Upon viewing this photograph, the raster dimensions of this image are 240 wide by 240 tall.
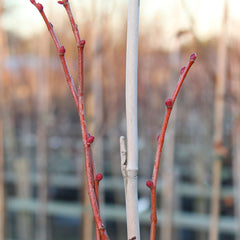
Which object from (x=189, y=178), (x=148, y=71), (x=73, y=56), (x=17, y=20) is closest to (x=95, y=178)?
(x=73, y=56)

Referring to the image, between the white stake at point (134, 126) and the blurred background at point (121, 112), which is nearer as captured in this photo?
the white stake at point (134, 126)

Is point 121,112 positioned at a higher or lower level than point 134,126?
higher

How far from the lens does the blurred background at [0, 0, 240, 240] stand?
7.09ft

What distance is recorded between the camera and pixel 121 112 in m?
4.40

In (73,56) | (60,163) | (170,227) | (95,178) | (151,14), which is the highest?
(151,14)

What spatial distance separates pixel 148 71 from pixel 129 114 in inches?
124

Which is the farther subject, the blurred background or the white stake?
the blurred background

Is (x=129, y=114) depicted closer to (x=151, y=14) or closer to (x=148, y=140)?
(x=151, y=14)

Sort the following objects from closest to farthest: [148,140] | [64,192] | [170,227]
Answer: [170,227], [148,140], [64,192]

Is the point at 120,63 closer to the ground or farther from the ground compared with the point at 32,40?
closer to the ground

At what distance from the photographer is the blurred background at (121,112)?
7.09ft

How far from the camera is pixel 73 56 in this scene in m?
3.01

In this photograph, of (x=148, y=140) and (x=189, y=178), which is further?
Result: (x=189, y=178)

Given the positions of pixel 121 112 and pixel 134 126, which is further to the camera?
pixel 121 112
